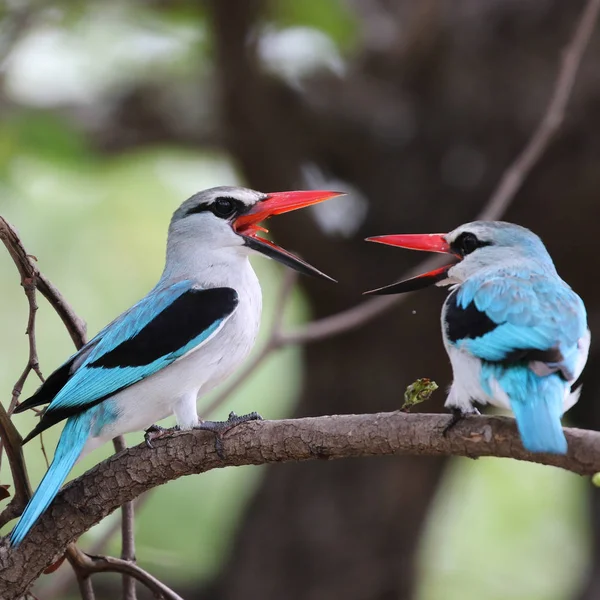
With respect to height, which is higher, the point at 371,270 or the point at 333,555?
the point at 371,270

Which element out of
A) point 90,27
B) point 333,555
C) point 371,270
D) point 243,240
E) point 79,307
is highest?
point 90,27

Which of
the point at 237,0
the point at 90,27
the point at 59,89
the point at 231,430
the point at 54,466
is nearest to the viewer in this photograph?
the point at 231,430

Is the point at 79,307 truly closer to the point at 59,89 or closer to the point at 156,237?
the point at 156,237

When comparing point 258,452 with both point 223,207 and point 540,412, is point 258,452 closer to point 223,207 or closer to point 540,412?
point 540,412

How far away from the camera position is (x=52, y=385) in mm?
3039

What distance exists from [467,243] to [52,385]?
1.34 m

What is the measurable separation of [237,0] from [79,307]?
3.00 m

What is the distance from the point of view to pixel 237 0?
16.7ft

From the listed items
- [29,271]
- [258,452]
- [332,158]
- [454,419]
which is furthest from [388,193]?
[454,419]

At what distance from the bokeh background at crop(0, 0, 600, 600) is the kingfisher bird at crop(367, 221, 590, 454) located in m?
2.74

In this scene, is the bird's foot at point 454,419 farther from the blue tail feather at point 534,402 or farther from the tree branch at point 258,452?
the blue tail feather at point 534,402

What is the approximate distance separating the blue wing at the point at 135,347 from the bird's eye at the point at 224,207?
380 millimetres

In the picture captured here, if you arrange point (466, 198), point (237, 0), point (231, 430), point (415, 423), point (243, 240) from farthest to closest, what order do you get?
point (466, 198)
point (237, 0)
point (243, 240)
point (231, 430)
point (415, 423)

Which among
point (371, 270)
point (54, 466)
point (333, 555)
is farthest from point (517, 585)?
point (54, 466)
